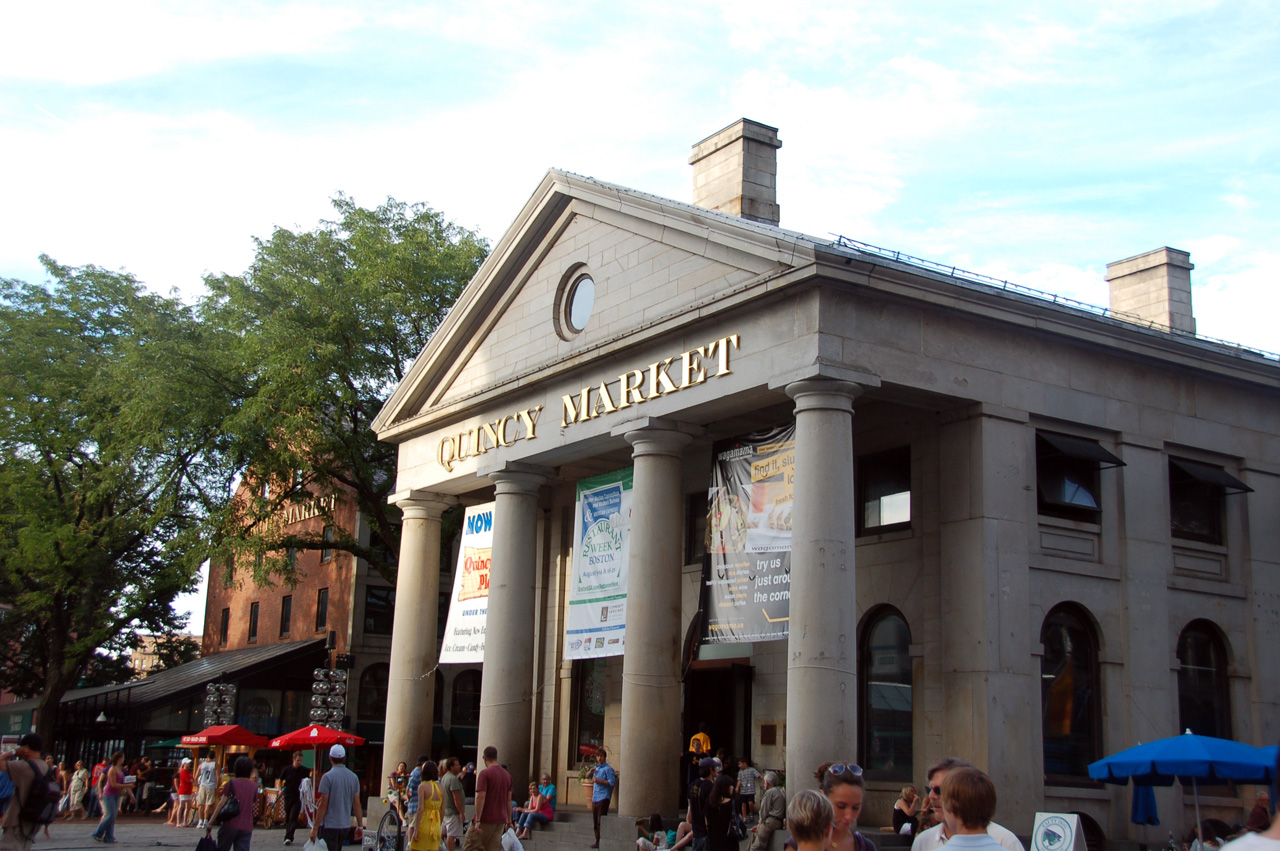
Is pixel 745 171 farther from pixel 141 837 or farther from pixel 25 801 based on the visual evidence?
pixel 141 837

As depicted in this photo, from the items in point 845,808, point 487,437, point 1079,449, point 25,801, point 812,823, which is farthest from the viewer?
point 487,437

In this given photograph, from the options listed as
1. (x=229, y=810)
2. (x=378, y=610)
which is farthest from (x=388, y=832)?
(x=378, y=610)

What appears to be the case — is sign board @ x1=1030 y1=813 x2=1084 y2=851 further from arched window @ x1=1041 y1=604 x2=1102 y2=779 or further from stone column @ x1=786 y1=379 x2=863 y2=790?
arched window @ x1=1041 y1=604 x2=1102 y2=779

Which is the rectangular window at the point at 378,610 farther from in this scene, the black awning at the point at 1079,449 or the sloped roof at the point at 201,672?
the black awning at the point at 1079,449

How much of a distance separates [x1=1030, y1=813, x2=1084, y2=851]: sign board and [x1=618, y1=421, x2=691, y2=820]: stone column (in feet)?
25.2

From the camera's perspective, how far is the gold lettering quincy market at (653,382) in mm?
20922

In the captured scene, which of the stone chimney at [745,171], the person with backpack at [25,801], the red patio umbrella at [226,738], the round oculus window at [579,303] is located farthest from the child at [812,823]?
the red patio umbrella at [226,738]

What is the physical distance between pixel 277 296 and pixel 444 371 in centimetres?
976

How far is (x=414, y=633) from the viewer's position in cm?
2877

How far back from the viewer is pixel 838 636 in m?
18.0

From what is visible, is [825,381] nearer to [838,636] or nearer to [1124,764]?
[838,636]

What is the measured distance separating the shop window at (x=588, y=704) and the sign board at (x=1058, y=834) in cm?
1475

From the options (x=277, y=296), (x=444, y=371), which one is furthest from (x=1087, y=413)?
(x=277, y=296)

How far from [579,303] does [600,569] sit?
17.3ft
